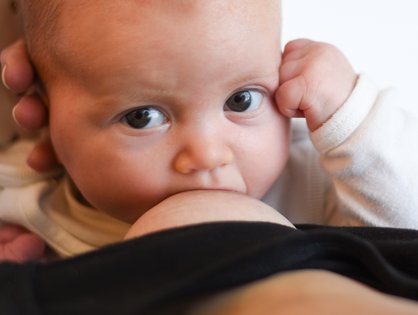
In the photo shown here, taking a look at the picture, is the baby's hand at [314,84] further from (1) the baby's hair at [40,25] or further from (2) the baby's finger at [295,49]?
(1) the baby's hair at [40,25]

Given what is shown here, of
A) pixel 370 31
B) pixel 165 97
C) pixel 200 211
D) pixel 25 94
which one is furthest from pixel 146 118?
pixel 370 31

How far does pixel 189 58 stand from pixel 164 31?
0.04 m

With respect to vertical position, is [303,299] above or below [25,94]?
above

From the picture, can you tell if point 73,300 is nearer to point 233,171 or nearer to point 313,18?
point 233,171

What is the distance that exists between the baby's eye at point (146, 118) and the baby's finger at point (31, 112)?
0.62 feet

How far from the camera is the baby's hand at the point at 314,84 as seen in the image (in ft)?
2.52

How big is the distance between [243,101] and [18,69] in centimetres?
31

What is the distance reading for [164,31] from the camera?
66 centimetres

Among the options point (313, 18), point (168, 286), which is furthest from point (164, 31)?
point (313, 18)

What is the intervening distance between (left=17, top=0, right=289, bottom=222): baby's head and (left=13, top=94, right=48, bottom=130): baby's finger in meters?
0.07

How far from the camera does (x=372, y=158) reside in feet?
2.63

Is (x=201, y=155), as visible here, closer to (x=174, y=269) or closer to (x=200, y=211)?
(x=200, y=211)

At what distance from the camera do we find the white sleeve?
0.79 metres

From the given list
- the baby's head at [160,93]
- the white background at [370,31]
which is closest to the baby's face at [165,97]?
the baby's head at [160,93]
